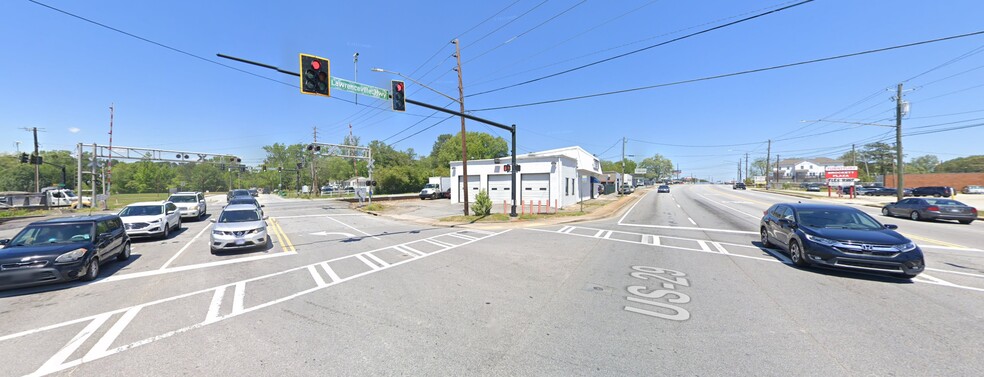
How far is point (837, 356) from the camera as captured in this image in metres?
3.72

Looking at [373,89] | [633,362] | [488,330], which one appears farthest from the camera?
[373,89]

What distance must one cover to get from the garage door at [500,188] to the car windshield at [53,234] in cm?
2424

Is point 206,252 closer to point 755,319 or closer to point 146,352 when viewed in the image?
point 146,352

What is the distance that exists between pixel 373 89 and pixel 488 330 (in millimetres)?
9930

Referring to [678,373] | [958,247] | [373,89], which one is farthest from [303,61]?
[958,247]

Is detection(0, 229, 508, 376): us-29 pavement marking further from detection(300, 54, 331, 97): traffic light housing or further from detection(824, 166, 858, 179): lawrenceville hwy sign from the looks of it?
detection(824, 166, 858, 179): lawrenceville hwy sign

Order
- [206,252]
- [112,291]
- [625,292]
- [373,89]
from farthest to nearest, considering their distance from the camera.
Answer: [373,89] < [206,252] < [112,291] < [625,292]

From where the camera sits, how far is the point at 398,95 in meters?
12.2

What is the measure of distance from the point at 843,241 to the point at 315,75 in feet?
43.4

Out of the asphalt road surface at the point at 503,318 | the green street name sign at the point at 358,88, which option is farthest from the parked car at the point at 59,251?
the green street name sign at the point at 358,88

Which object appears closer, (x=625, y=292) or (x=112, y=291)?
(x=625, y=292)

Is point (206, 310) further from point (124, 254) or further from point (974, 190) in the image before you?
point (974, 190)

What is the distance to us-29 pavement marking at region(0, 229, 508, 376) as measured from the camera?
160 inches

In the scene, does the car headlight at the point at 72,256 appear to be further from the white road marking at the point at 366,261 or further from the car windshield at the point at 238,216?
the white road marking at the point at 366,261
